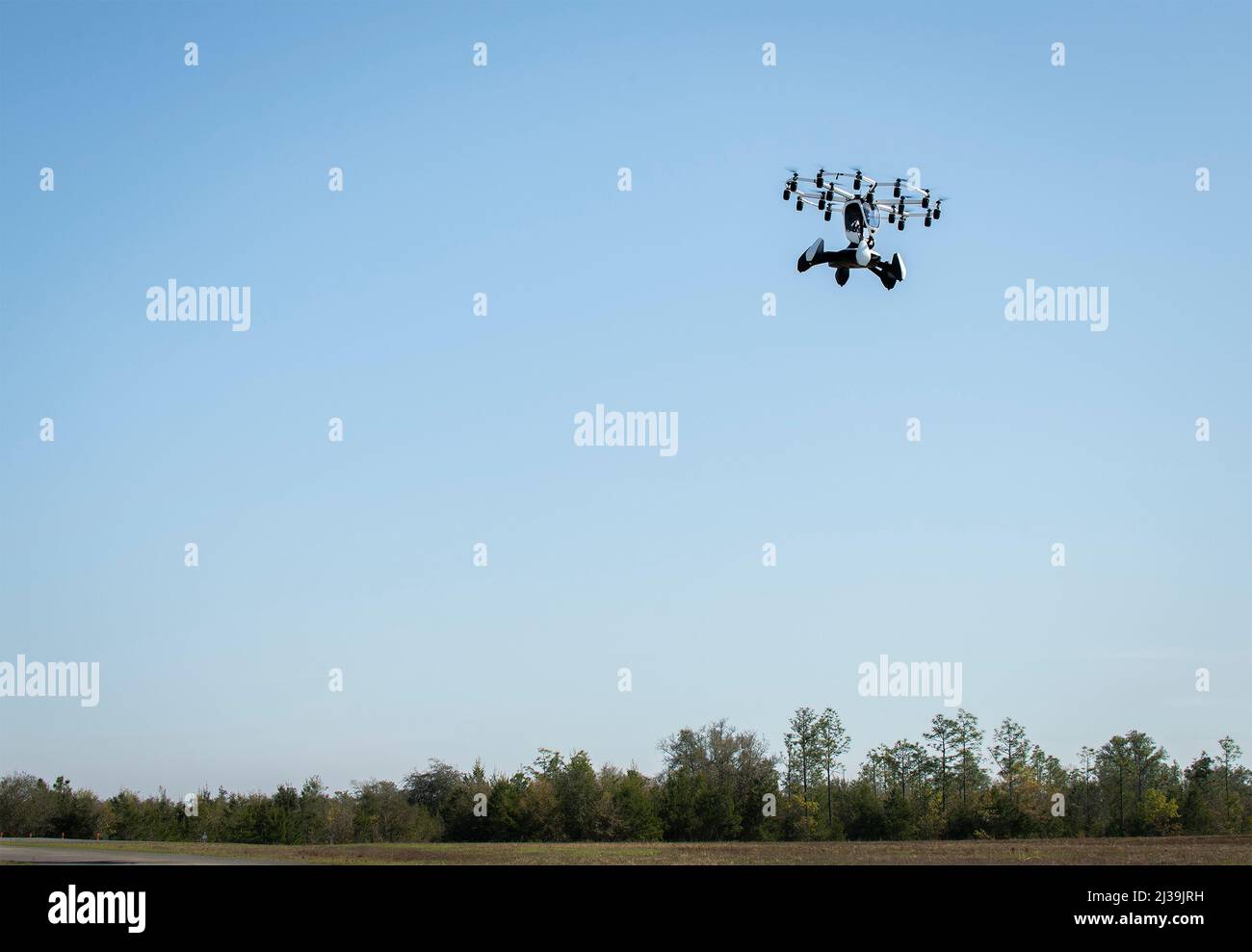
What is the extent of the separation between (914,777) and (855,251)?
86.8 metres

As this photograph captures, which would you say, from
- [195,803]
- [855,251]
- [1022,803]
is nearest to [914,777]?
[1022,803]

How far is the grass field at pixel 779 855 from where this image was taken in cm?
5719

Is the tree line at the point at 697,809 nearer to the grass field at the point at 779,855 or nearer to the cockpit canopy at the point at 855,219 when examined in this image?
the grass field at the point at 779,855

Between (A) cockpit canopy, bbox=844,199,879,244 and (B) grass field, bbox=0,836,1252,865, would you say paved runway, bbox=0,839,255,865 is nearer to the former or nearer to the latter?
(B) grass field, bbox=0,836,1252,865

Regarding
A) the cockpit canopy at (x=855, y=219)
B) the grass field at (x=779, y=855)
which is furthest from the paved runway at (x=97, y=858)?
the cockpit canopy at (x=855, y=219)

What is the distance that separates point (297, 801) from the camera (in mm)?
101625

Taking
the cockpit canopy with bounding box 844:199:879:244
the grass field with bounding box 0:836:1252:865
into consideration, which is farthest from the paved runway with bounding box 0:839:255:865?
the cockpit canopy with bounding box 844:199:879:244

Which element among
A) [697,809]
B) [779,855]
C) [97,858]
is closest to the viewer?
[97,858]

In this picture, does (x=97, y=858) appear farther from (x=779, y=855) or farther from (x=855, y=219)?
(x=855, y=219)

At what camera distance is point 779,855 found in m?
63.6

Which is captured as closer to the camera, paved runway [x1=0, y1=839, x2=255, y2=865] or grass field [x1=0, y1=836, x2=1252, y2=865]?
paved runway [x1=0, y1=839, x2=255, y2=865]

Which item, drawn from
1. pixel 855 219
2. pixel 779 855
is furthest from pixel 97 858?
pixel 855 219

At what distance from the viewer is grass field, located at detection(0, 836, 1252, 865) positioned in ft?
188
